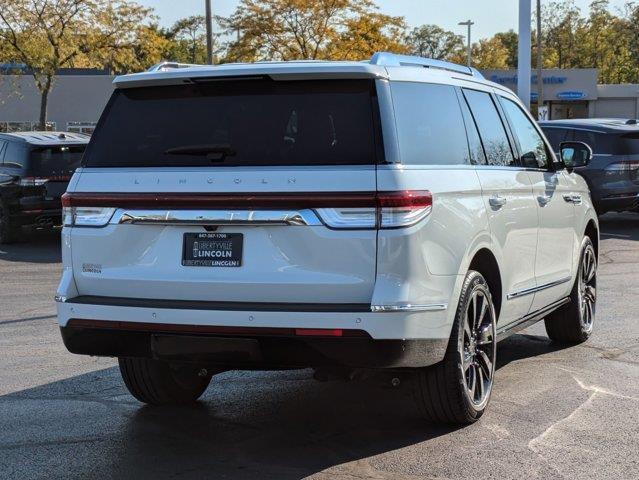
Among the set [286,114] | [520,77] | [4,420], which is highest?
[520,77]

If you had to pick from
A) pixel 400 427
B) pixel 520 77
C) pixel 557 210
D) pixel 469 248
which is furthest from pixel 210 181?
pixel 520 77

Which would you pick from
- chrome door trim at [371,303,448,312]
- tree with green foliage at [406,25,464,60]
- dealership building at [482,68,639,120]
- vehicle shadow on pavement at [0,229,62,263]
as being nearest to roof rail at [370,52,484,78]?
chrome door trim at [371,303,448,312]

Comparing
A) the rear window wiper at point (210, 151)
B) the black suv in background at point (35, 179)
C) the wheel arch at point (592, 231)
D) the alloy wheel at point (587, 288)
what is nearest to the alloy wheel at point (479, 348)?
the rear window wiper at point (210, 151)

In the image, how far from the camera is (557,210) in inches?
289

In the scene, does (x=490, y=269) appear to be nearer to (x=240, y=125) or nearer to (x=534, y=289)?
(x=534, y=289)

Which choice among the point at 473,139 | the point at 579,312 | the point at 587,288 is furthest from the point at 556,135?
the point at 473,139

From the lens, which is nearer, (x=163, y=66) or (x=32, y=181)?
(x=163, y=66)

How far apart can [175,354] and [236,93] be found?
135 centimetres

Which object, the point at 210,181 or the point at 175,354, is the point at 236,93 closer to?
the point at 210,181

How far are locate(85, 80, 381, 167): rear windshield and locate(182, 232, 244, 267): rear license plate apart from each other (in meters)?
0.37

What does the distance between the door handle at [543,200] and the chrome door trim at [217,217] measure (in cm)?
259

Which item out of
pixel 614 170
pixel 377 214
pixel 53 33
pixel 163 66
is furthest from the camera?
pixel 53 33

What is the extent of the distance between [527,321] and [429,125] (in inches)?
79.5

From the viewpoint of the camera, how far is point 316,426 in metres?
5.76
